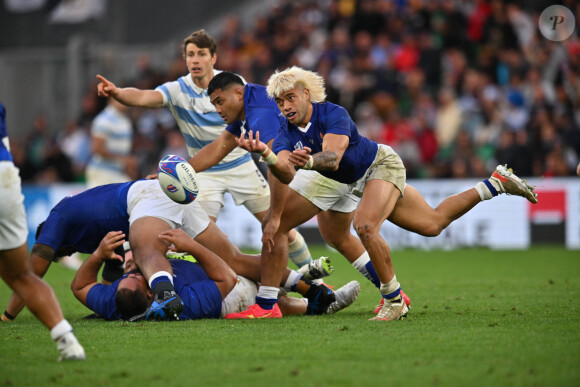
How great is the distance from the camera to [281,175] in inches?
263

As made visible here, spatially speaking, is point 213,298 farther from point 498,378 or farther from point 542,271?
point 542,271

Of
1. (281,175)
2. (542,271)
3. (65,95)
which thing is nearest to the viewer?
(281,175)

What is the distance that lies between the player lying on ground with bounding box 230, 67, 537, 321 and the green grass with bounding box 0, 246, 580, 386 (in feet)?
1.57

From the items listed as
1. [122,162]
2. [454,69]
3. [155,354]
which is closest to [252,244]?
[122,162]

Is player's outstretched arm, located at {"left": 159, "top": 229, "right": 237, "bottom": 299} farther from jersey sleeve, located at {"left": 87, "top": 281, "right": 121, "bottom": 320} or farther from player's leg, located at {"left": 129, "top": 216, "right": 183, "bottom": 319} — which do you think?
jersey sleeve, located at {"left": 87, "top": 281, "right": 121, "bottom": 320}

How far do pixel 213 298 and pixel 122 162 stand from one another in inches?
221

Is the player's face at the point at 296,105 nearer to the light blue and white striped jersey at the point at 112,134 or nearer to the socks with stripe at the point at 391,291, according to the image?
the socks with stripe at the point at 391,291

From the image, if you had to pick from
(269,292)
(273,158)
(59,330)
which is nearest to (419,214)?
(269,292)

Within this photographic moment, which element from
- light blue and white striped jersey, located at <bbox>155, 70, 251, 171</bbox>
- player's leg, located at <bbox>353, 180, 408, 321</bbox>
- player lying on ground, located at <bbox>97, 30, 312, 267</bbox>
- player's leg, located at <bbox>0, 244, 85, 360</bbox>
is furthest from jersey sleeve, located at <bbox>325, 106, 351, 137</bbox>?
player's leg, located at <bbox>0, 244, 85, 360</bbox>

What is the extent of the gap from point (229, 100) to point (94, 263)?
2.01 m

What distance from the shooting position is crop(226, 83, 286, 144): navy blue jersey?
24.6 ft

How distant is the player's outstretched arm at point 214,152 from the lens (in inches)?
329

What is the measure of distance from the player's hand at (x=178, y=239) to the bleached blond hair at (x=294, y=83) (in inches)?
57.4

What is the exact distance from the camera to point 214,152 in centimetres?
840
